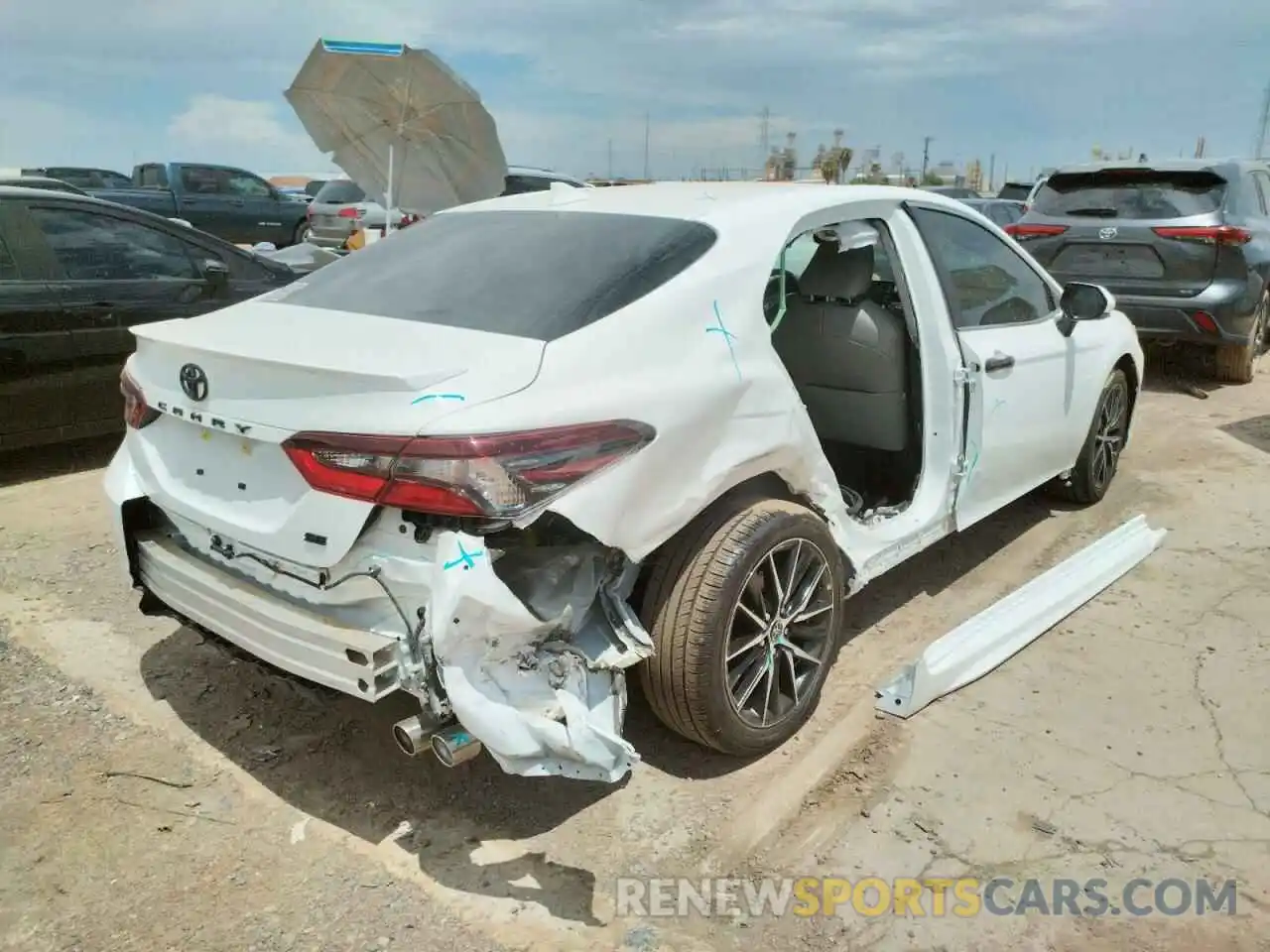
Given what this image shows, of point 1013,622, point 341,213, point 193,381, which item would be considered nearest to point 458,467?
point 193,381

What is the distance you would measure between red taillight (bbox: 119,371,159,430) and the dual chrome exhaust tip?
1.26m

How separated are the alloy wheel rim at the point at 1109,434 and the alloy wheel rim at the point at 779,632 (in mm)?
2581

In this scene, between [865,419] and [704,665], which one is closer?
[704,665]

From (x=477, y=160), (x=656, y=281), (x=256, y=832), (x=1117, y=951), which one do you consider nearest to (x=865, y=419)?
(x=656, y=281)

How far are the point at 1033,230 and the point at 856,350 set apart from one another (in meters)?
5.13

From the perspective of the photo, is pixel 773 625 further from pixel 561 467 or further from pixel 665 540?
pixel 561 467

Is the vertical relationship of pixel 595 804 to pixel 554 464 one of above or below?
below

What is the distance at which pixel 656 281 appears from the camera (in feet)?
8.80

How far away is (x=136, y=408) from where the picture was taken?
2.92 meters

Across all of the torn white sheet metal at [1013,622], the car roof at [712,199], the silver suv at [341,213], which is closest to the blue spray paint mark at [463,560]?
the car roof at [712,199]

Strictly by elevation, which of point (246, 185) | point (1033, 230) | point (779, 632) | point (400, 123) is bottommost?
point (779, 632)

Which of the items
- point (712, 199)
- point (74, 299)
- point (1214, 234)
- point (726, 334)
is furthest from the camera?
point (1214, 234)

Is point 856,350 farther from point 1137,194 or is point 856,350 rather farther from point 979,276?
point 1137,194

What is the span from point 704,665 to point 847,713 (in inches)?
33.1
